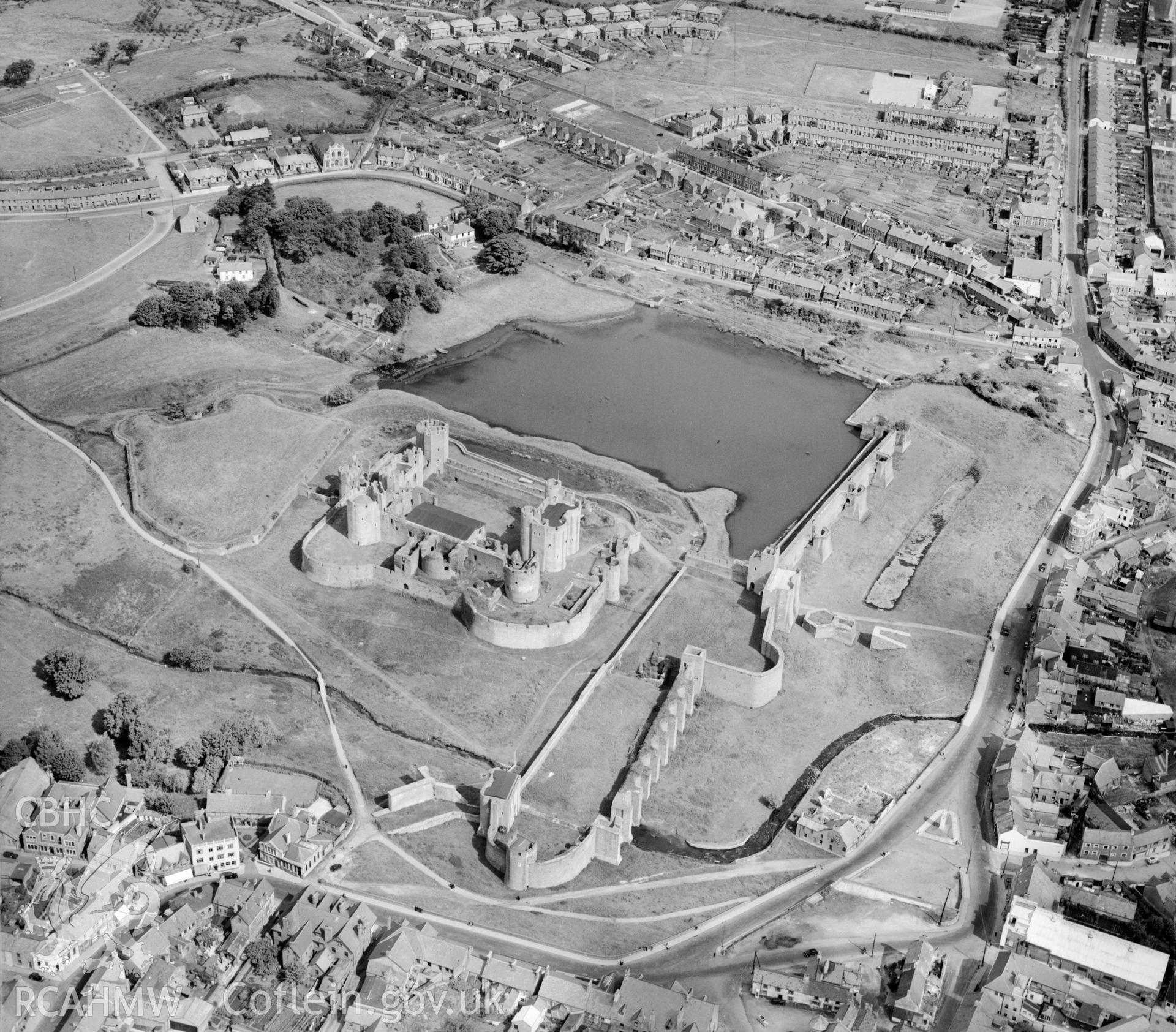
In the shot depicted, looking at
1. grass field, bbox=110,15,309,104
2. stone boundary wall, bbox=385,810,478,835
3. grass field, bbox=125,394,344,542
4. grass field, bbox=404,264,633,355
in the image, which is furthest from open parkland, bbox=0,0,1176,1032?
grass field, bbox=110,15,309,104

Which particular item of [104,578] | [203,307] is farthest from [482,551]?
[203,307]

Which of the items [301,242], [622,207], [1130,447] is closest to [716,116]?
[622,207]

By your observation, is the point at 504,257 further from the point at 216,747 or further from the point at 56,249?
the point at 216,747

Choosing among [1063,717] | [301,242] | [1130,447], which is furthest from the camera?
[301,242]

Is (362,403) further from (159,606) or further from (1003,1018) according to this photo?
(1003,1018)

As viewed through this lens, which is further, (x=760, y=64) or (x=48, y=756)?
(x=760, y=64)

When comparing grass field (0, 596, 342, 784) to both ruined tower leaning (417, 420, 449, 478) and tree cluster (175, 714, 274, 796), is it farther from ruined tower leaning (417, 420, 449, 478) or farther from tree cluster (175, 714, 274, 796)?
ruined tower leaning (417, 420, 449, 478)
